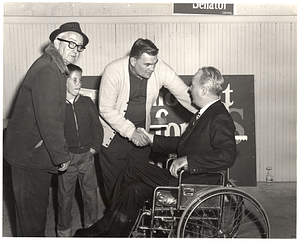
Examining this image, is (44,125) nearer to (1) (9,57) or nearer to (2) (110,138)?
(2) (110,138)

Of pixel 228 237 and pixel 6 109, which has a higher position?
pixel 6 109

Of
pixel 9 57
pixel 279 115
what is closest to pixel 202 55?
pixel 279 115

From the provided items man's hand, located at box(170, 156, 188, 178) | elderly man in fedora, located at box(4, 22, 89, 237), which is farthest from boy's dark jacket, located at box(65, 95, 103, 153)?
man's hand, located at box(170, 156, 188, 178)

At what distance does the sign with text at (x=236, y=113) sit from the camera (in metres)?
4.43

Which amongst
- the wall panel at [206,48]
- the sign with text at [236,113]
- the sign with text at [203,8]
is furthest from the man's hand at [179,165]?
the sign with text at [203,8]

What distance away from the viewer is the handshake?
2.90 m

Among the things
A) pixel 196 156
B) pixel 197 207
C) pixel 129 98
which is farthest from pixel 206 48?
pixel 197 207

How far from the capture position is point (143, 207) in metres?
2.60

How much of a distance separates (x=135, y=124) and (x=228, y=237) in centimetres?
134

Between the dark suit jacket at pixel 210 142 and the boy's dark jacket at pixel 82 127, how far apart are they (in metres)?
0.93

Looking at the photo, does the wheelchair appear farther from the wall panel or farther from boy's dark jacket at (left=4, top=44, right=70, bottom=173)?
the wall panel

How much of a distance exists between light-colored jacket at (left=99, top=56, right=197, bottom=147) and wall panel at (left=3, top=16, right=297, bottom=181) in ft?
3.60

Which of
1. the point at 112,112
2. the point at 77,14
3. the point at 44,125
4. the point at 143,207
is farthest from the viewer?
the point at 77,14

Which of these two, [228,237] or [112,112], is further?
[112,112]
